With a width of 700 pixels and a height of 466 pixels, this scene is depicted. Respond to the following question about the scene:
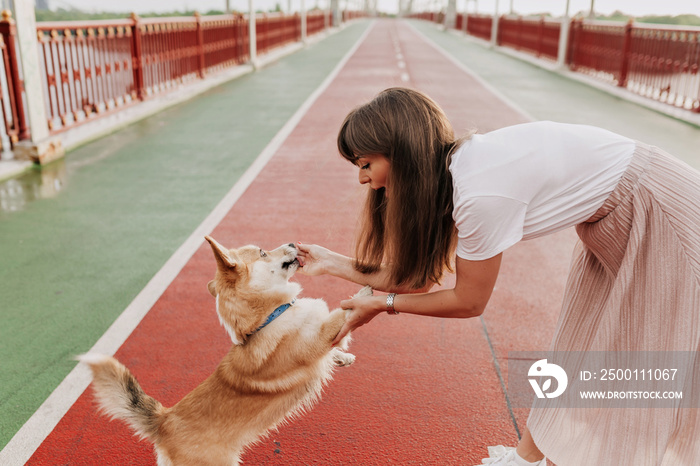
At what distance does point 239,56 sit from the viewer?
68.3ft

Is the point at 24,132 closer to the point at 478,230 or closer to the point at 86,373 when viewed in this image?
the point at 86,373

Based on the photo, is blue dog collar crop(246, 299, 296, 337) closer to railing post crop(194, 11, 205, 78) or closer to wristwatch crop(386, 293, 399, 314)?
wristwatch crop(386, 293, 399, 314)

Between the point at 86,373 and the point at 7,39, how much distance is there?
6.82 m

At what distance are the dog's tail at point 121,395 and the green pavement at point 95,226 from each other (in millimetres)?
847

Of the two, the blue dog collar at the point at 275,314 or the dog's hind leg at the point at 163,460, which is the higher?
the blue dog collar at the point at 275,314

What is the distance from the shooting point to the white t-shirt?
7.14ft

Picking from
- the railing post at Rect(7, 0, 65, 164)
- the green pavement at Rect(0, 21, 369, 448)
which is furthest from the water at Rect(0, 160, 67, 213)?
the railing post at Rect(7, 0, 65, 164)

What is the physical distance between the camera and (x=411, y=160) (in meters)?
2.31

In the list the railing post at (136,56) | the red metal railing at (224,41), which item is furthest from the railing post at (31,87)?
the red metal railing at (224,41)

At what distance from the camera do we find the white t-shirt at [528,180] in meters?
2.18

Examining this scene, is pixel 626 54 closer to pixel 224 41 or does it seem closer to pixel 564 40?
pixel 564 40

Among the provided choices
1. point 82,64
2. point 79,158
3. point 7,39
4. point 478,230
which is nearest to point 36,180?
point 79,158

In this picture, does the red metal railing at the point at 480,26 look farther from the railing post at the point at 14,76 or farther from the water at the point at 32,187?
the water at the point at 32,187

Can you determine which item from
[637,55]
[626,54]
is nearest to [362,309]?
[637,55]
